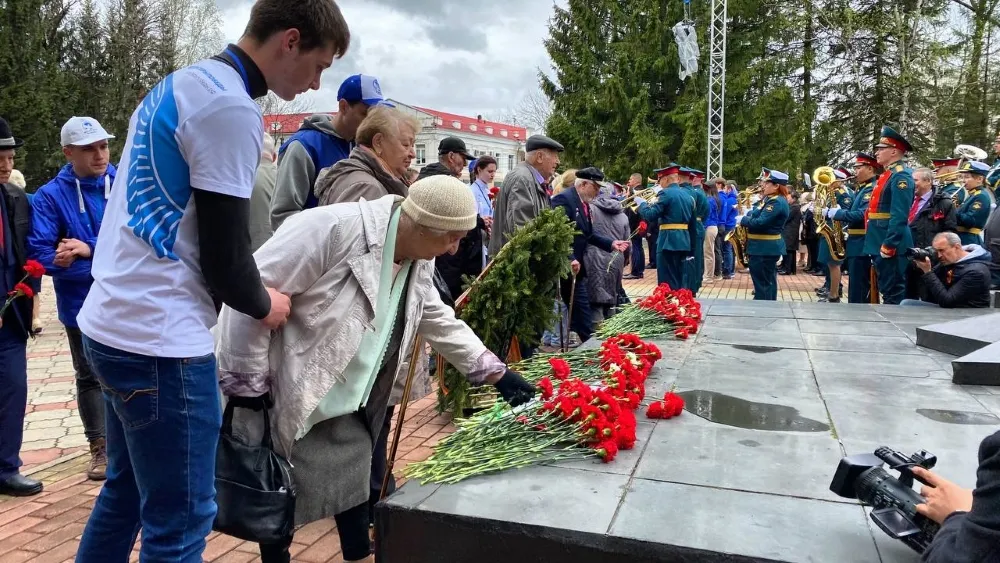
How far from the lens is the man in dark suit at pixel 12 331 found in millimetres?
3738

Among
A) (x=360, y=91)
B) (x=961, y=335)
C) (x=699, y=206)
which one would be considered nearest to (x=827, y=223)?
(x=699, y=206)

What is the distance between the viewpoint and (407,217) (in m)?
2.30

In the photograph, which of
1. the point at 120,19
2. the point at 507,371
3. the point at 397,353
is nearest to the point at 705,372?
the point at 507,371

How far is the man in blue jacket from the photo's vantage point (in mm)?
3791

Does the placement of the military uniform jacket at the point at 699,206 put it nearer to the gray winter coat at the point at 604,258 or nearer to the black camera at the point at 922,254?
the gray winter coat at the point at 604,258

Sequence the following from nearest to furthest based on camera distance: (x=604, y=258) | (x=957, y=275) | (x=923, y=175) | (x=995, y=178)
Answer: (x=957, y=275) < (x=604, y=258) < (x=923, y=175) < (x=995, y=178)

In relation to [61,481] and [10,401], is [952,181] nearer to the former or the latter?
[61,481]

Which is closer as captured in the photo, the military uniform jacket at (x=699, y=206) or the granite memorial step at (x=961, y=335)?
the granite memorial step at (x=961, y=335)

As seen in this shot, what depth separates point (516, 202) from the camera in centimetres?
542

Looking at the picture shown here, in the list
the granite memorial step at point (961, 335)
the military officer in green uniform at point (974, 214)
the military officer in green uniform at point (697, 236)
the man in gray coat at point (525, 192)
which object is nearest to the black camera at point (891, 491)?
the granite memorial step at point (961, 335)

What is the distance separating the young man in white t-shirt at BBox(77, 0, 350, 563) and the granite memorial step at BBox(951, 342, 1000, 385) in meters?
3.69

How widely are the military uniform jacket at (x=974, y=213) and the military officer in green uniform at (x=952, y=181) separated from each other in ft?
1.36

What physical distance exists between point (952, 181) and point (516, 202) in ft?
27.5

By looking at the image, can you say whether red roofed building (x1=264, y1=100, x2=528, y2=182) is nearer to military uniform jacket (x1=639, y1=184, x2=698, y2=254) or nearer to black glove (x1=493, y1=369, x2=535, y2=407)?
military uniform jacket (x1=639, y1=184, x2=698, y2=254)
